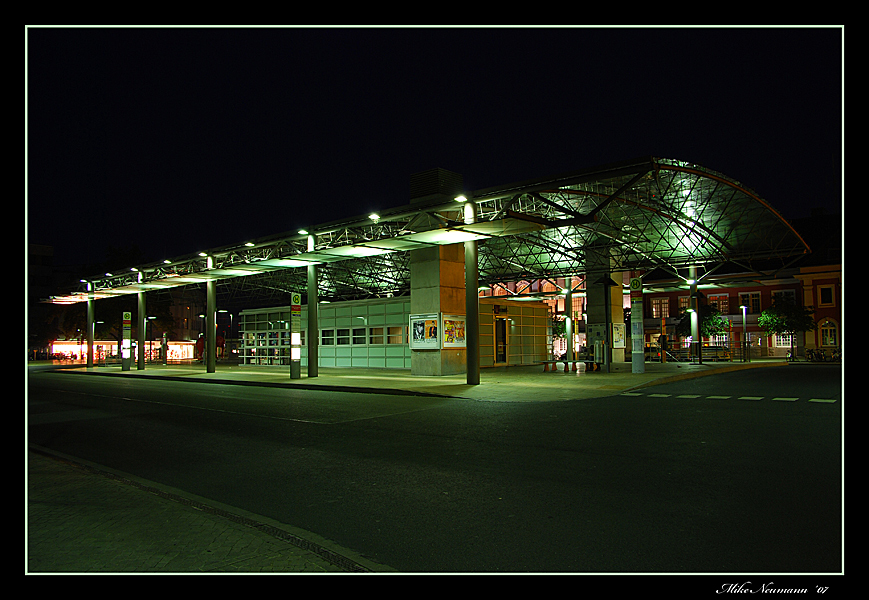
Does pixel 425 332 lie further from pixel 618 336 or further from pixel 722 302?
pixel 722 302

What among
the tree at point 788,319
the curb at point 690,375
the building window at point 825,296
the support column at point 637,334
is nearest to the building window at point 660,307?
the building window at point 825,296

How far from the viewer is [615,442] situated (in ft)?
32.2

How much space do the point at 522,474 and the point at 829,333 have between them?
59828mm

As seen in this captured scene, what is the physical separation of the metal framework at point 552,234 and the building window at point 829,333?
2336 centimetres

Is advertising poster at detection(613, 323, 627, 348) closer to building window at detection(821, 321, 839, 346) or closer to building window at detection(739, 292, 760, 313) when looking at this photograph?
building window at detection(821, 321, 839, 346)

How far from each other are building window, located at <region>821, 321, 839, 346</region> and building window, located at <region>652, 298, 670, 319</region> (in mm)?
16376

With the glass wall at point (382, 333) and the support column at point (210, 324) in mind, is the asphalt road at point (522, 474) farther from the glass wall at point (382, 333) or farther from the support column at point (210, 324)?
the support column at point (210, 324)

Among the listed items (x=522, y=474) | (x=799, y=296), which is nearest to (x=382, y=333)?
(x=522, y=474)

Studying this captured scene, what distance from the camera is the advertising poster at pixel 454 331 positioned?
26.5 metres

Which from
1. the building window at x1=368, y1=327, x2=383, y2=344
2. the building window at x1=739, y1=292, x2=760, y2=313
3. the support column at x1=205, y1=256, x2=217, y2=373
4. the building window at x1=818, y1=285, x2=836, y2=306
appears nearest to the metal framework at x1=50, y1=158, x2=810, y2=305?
the support column at x1=205, y1=256, x2=217, y2=373

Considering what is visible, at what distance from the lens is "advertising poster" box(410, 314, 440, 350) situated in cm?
2638

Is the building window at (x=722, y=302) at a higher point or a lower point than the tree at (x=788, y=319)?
higher

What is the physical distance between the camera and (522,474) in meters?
7.69
